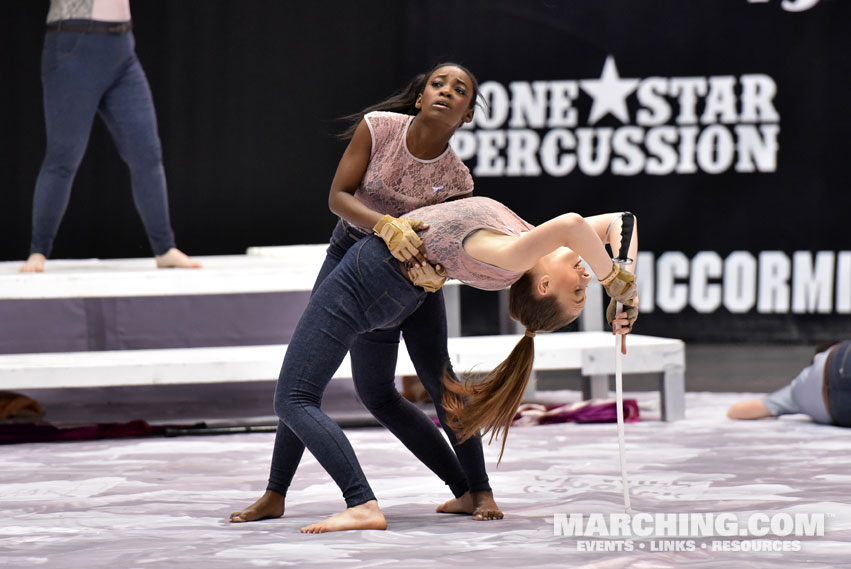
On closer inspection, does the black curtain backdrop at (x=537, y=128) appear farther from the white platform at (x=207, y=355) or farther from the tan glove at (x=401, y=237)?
the tan glove at (x=401, y=237)

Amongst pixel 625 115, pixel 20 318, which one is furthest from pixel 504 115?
pixel 20 318

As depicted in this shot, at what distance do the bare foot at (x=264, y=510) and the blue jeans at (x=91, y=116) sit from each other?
92.5 inches

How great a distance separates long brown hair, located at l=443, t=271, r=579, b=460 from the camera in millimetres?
2877

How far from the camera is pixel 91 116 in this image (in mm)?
5012

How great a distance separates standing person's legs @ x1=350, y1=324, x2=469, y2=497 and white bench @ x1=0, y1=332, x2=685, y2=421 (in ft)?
3.95

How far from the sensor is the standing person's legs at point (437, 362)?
304 centimetres

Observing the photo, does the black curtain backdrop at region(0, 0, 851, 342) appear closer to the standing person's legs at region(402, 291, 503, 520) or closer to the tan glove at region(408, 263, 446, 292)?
the standing person's legs at region(402, 291, 503, 520)

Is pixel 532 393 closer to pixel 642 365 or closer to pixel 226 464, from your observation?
Answer: pixel 642 365

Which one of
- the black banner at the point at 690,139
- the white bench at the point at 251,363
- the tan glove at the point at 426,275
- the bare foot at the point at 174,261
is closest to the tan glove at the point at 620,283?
the tan glove at the point at 426,275

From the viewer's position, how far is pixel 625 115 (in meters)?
6.38

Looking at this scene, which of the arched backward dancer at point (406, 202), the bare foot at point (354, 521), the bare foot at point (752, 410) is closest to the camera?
the bare foot at point (354, 521)

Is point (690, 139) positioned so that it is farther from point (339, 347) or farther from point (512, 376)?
point (339, 347)

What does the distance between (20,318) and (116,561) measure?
304 centimetres

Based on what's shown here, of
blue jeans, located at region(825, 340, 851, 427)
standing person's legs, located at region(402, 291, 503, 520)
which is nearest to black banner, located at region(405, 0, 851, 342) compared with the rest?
blue jeans, located at region(825, 340, 851, 427)
